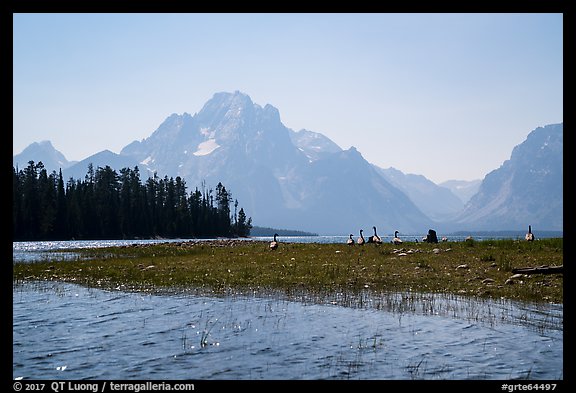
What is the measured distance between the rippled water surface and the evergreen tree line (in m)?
119

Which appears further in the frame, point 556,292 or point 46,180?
point 46,180

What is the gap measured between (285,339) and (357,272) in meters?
14.9

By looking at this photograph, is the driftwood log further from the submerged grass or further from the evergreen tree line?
the evergreen tree line

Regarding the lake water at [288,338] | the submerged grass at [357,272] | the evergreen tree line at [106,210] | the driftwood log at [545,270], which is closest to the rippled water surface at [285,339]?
the lake water at [288,338]

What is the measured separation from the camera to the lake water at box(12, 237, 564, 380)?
12.4 m

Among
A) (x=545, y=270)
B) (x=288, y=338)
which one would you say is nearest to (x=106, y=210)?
(x=545, y=270)

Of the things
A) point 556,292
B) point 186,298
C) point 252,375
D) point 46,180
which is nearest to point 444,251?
point 556,292

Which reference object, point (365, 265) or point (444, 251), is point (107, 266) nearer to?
point (365, 265)

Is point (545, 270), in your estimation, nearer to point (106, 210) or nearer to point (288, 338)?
point (288, 338)

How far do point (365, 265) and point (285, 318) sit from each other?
50.9ft

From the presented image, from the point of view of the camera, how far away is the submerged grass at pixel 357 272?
24.2m

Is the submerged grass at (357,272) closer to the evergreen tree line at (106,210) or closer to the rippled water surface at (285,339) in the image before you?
the rippled water surface at (285,339)

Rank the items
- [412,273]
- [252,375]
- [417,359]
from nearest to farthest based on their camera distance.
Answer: [252,375] < [417,359] < [412,273]

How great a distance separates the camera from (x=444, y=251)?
127ft
